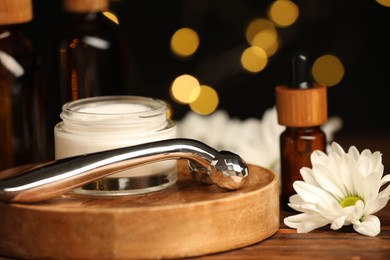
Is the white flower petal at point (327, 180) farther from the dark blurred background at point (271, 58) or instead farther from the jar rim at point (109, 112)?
the dark blurred background at point (271, 58)

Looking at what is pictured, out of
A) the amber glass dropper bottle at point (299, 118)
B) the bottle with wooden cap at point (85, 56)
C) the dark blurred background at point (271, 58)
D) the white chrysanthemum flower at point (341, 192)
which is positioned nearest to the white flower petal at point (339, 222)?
the white chrysanthemum flower at point (341, 192)

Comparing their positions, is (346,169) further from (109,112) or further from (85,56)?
(85,56)

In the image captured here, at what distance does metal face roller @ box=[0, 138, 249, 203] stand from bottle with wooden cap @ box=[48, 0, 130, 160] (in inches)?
8.9

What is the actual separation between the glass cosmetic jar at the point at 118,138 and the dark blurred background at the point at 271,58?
23.7 inches

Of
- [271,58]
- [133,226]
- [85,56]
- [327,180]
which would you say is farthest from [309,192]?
[271,58]

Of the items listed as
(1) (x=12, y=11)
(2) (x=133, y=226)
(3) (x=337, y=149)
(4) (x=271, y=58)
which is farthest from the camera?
(4) (x=271, y=58)

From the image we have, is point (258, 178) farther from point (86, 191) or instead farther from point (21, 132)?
point (21, 132)

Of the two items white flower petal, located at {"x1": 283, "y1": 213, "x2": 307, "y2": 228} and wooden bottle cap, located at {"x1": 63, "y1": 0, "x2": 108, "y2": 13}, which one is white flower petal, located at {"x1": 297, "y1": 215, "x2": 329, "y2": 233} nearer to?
white flower petal, located at {"x1": 283, "y1": 213, "x2": 307, "y2": 228}

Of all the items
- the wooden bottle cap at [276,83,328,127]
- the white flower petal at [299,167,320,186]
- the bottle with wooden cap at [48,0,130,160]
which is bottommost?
the white flower petal at [299,167,320,186]

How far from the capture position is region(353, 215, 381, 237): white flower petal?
858 millimetres

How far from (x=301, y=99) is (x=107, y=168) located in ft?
0.68

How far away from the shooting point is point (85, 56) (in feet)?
3.45

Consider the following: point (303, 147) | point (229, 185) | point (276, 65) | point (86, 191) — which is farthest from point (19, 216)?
point (276, 65)

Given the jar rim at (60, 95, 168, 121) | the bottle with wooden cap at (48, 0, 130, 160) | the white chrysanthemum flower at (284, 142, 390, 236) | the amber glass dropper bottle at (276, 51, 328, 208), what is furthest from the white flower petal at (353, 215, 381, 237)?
the bottle with wooden cap at (48, 0, 130, 160)
